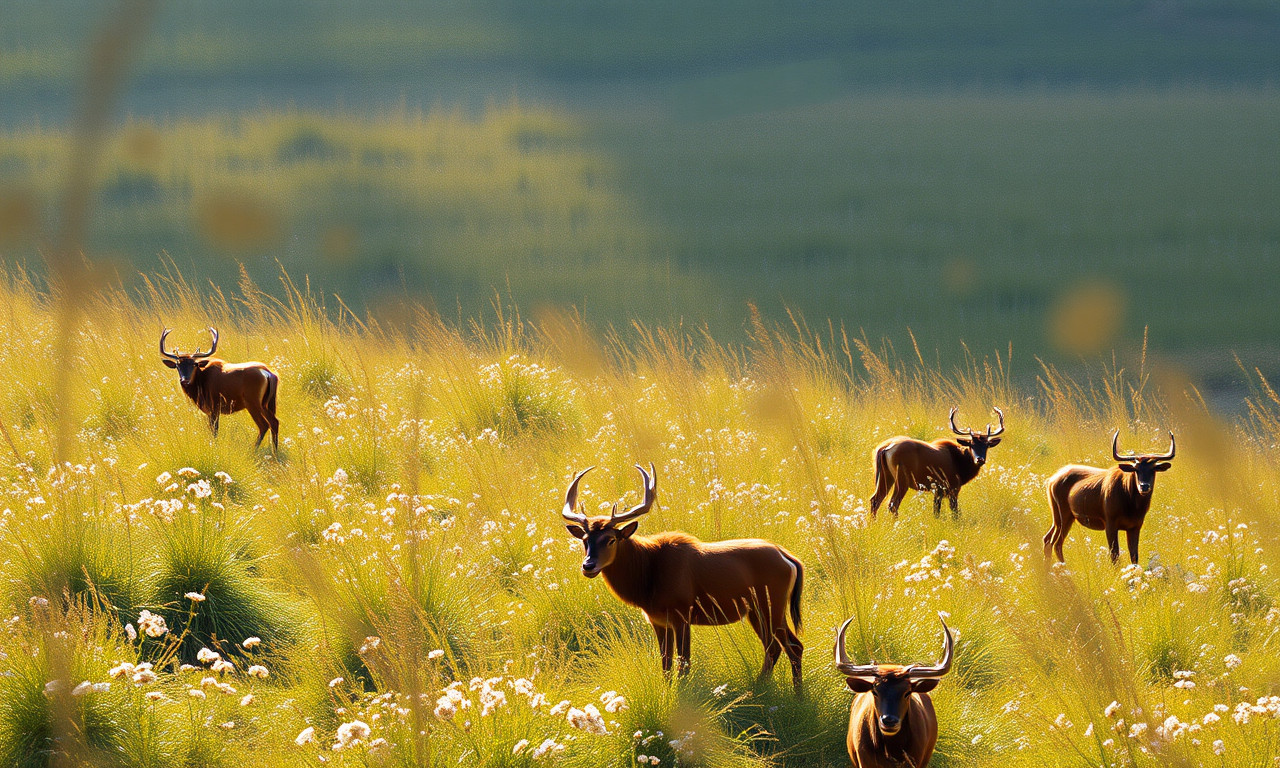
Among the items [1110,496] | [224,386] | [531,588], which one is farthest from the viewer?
[224,386]

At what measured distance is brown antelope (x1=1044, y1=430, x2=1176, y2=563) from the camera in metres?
6.15

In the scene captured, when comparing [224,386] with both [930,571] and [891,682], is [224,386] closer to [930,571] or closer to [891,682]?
[930,571]

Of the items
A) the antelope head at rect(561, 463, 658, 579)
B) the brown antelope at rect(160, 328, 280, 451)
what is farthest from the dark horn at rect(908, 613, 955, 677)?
the brown antelope at rect(160, 328, 280, 451)

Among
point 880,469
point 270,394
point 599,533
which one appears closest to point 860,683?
point 599,533

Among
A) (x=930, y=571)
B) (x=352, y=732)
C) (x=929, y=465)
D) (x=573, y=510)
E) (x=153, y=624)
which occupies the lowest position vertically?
(x=930, y=571)

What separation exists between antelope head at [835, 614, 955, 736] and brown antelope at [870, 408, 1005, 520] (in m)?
3.56

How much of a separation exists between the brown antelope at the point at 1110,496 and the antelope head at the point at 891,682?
305cm

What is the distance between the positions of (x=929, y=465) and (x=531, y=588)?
10.8 feet

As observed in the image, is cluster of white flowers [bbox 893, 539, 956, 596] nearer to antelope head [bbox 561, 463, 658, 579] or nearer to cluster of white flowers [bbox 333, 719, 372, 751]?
antelope head [bbox 561, 463, 658, 579]

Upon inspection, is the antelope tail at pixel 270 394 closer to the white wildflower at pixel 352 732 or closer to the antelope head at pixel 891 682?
the white wildflower at pixel 352 732

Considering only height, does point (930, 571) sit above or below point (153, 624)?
below

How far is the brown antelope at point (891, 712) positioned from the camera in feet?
11.9

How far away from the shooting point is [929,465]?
7340mm

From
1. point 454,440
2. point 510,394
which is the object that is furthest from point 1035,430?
point 454,440
